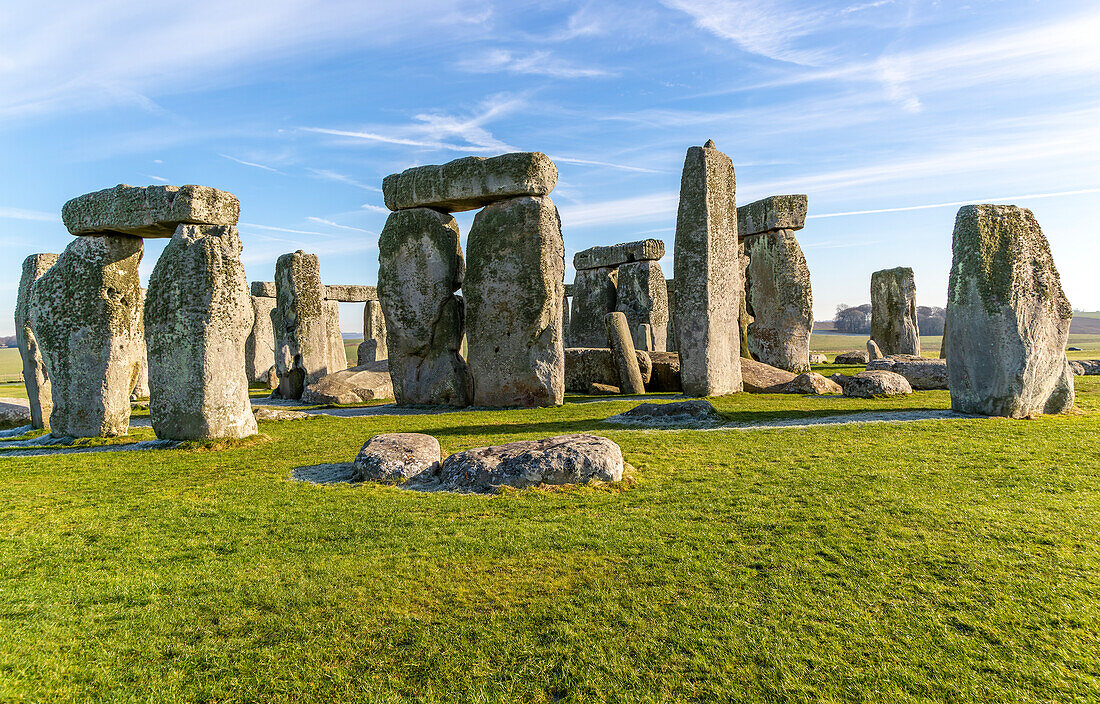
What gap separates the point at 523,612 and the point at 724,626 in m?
0.82

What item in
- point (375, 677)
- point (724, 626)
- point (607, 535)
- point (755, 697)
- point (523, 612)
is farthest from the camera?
point (607, 535)

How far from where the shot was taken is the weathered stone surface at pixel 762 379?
36.9 ft

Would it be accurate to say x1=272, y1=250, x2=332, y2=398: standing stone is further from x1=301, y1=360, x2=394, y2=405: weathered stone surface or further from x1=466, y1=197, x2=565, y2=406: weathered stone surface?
x1=466, y1=197, x2=565, y2=406: weathered stone surface

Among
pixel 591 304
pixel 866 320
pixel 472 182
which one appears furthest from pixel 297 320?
pixel 866 320

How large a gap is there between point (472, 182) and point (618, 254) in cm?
890

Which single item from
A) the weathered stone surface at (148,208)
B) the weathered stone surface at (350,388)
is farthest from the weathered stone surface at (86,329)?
the weathered stone surface at (350,388)

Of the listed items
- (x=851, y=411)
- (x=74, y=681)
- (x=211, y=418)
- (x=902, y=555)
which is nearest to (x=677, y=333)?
(x=851, y=411)

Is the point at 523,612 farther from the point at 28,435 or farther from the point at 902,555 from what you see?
the point at 28,435

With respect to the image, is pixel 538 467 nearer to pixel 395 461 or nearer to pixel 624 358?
pixel 395 461

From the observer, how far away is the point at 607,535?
11.8ft

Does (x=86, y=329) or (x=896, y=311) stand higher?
(x=896, y=311)

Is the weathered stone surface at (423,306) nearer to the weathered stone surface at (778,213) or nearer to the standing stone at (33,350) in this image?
the standing stone at (33,350)

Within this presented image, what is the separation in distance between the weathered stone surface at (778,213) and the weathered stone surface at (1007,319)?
7.74 m

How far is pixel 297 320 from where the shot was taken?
1338 centimetres
